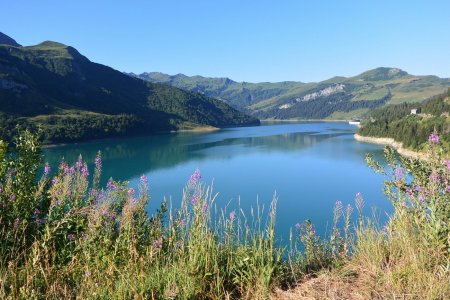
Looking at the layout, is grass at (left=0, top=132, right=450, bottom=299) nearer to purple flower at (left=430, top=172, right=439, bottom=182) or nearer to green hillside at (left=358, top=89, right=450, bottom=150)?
purple flower at (left=430, top=172, right=439, bottom=182)

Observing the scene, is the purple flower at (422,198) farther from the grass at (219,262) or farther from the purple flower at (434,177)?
the purple flower at (434,177)

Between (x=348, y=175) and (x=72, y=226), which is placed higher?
(x=72, y=226)

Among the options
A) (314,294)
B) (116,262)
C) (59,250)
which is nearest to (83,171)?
(59,250)

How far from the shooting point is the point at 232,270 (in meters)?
3.90

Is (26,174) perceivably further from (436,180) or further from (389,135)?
(389,135)

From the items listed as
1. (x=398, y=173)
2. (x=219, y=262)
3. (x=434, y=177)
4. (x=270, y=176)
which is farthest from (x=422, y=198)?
(x=270, y=176)

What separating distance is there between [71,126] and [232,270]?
444 ft

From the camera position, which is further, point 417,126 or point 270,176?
point 417,126

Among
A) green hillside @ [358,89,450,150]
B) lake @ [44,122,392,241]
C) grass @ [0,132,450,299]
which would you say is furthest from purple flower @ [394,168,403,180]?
green hillside @ [358,89,450,150]

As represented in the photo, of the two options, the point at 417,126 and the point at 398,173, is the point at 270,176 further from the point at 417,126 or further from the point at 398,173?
the point at 417,126

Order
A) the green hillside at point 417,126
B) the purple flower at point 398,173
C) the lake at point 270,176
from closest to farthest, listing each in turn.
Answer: the purple flower at point 398,173 → the lake at point 270,176 → the green hillside at point 417,126

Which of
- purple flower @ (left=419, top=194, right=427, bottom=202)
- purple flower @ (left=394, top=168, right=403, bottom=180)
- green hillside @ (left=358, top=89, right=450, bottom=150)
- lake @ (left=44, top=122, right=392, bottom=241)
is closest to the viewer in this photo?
purple flower @ (left=419, top=194, right=427, bottom=202)

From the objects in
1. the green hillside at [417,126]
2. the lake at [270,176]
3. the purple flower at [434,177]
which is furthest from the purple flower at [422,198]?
the green hillside at [417,126]

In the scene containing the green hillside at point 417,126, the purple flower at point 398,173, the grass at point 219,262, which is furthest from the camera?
the green hillside at point 417,126
